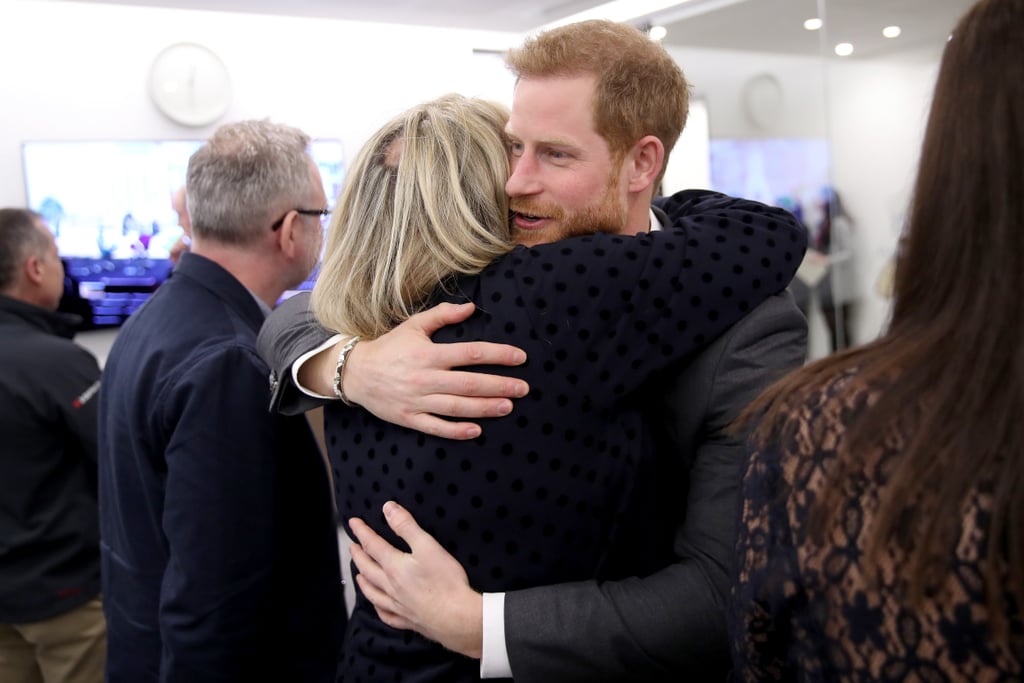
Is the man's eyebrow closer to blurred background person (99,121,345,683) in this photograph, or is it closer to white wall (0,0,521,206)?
blurred background person (99,121,345,683)

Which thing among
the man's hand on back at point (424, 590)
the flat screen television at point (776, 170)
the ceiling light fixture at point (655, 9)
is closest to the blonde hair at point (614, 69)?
the man's hand on back at point (424, 590)

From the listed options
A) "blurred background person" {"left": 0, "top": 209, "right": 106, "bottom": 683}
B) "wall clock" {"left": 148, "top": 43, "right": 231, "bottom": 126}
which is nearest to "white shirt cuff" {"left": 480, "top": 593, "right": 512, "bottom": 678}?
"blurred background person" {"left": 0, "top": 209, "right": 106, "bottom": 683}

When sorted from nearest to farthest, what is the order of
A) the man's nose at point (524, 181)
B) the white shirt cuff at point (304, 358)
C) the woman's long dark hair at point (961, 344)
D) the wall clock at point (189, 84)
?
the woman's long dark hair at point (961, 344), the man's nose at point (524, 181), the white shirt cuff at point (304, 358), the wall clock at point (189, 84)

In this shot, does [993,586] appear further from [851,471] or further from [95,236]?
[95,236]

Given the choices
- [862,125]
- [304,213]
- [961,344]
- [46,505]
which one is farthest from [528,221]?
[862,125]

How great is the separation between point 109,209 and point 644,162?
171 inches

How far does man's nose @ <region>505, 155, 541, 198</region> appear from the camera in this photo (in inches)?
47.6

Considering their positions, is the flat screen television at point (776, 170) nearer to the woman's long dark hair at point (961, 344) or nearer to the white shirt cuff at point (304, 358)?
the white shirt cuff at point (304, 358)

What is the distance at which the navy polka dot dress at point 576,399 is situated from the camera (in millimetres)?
A: 1082

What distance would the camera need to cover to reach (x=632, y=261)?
109cm

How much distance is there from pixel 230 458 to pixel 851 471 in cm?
112

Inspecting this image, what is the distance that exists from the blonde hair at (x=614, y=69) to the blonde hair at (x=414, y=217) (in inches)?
4.4

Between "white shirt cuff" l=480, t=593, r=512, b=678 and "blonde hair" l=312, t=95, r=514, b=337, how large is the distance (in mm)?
401

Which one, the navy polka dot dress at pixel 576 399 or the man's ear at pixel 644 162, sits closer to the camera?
the navy polka dot dress at pixel 576 399
